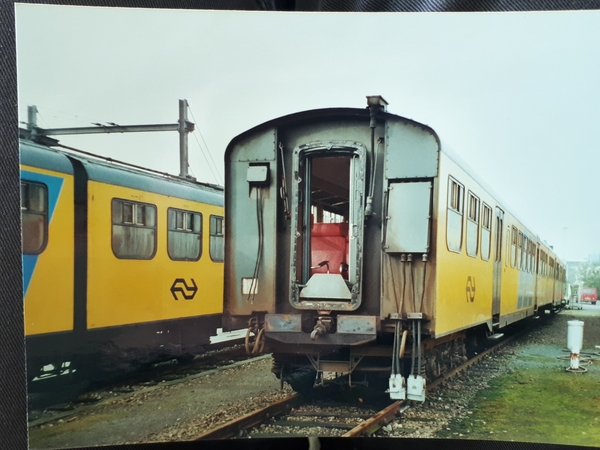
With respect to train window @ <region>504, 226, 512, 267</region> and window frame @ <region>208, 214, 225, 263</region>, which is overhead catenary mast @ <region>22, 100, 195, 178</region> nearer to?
window frame @ <region>208, 214, 225, 263</region>

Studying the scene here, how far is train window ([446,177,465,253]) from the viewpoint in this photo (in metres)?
2.53

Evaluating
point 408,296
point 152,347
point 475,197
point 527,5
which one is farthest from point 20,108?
point 527,5

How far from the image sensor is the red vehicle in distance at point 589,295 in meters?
2.69

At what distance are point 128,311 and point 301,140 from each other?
1.17 metres

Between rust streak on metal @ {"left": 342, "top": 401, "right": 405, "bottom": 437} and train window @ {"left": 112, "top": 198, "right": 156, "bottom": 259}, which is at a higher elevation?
train window @ {"left": 112, "top": 198, "right": 156, "bottom": 259}

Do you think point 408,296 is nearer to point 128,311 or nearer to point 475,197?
point 475,197

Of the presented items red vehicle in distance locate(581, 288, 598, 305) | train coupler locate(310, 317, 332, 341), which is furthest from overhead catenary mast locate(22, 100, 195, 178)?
red vehicle in distance locate(581, 288, 598, 305)

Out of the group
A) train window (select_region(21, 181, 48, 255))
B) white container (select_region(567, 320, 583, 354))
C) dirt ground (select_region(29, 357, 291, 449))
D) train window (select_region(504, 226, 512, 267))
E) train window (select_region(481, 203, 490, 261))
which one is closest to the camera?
train window (select_region(21, 181, 48, 255))

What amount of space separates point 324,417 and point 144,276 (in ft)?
3.66

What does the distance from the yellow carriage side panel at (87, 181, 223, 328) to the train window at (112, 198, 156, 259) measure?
0.9 inches

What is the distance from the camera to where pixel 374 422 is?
253 centimetres

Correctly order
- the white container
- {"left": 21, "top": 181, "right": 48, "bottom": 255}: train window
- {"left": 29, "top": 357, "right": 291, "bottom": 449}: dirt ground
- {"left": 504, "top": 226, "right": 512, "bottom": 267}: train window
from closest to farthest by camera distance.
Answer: {"left": 21, "top": 181, "right": 48, "bottom": 255}: train window, {"left": 29, "top": 357, "right": 291, "bottom": 449}: dirt ground, the white container, {"left": 504, "top": 226, "right": 512, "bottom": 267}: train window

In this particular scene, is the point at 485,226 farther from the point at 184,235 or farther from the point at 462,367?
the point at 184,235

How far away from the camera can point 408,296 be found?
2.48 metres
